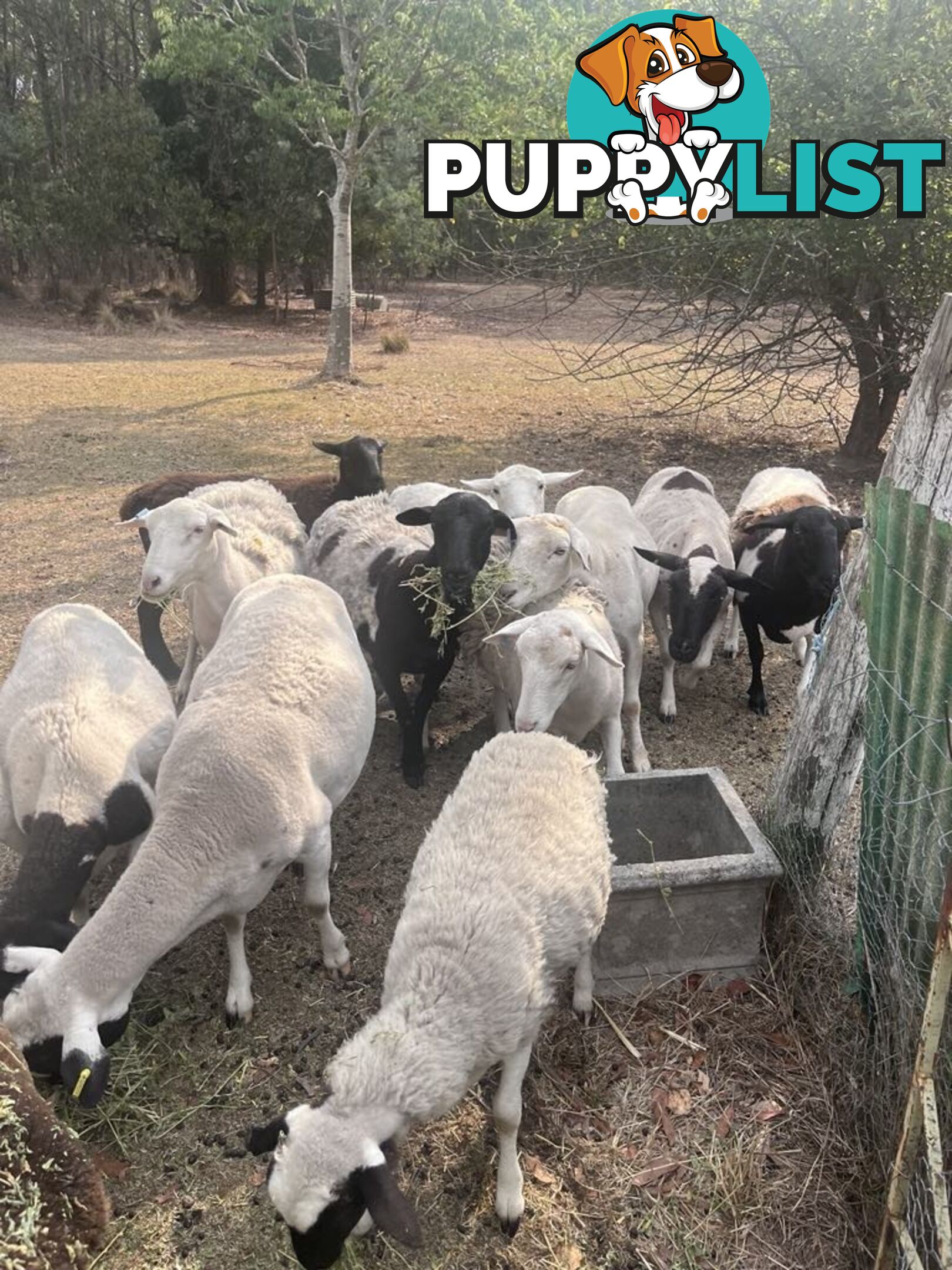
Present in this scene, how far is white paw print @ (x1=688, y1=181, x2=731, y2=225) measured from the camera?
902cm

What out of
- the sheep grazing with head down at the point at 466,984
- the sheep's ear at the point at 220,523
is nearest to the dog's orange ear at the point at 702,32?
the sheep's ear at the point at 220,523

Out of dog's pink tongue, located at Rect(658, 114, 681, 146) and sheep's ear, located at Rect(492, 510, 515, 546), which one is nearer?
sheep's ear, located at Rect(492, 510, 515, 546)

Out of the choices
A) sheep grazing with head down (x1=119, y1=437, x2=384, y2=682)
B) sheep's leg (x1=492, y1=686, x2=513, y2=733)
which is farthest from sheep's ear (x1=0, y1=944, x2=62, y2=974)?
sheep grazing with head down (x1=119, y1=437, x2=384, y2=682)

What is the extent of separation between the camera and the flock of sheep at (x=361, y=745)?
2.74 m

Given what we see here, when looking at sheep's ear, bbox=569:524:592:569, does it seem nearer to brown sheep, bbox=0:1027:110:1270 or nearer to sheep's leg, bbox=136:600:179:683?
sheep's leg, bbox=136:600:179:683

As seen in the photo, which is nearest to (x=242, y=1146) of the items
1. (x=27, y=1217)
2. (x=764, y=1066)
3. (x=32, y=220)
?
(x=27, y=1217)

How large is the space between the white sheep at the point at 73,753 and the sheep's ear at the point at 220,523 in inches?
29.5

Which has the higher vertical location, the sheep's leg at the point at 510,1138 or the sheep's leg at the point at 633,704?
the sheep's leg at the point at 633,704

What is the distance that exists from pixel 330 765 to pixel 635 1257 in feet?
6.50

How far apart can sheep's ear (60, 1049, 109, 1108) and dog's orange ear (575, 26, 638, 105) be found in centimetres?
905

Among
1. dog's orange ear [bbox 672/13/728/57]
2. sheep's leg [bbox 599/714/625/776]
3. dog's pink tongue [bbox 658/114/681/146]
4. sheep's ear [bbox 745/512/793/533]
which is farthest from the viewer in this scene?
dog's orange ear [bbox 672/13/728/57]

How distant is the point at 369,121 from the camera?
15.8 metres

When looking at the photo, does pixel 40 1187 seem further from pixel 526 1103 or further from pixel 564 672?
pixel 564 672

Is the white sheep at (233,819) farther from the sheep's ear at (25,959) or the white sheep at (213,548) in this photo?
the white sheep at (213,548)
